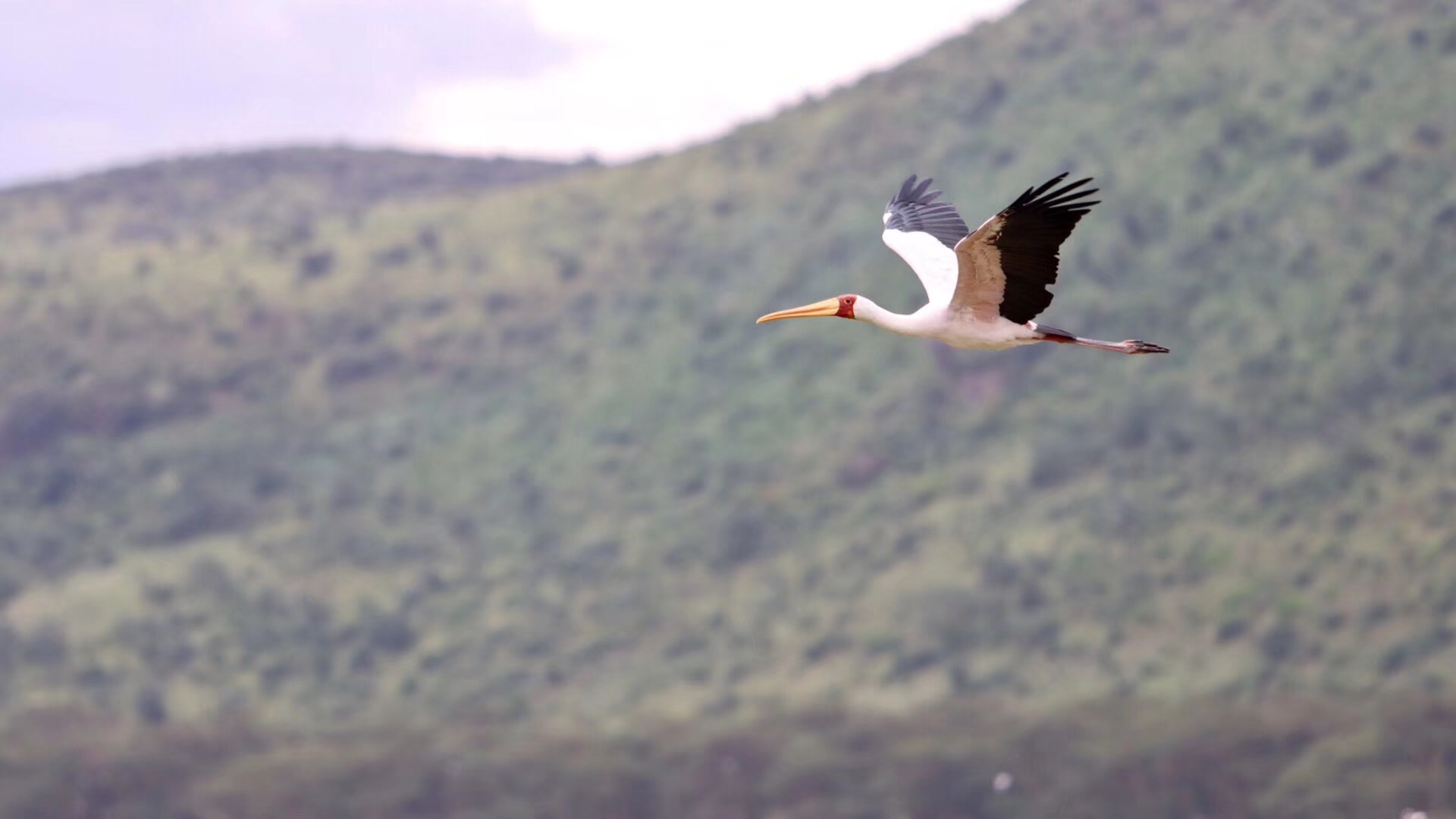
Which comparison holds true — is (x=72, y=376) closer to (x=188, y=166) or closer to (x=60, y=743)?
(x=60, y=743)

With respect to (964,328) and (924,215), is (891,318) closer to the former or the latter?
(964,328)

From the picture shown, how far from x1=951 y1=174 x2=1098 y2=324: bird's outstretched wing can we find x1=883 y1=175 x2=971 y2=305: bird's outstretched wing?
1.36 meters

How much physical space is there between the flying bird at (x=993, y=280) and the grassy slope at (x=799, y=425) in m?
32.1

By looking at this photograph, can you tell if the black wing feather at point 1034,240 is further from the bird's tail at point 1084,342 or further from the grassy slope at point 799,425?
the grassy slope at point 799,425

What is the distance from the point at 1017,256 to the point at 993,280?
367 millimetres

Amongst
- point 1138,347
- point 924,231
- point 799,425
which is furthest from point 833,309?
point 799,425

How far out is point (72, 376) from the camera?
66188mm

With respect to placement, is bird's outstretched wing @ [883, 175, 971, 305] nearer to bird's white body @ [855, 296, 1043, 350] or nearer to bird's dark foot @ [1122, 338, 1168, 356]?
bird's white body @ [855, 296, 1043, 350]

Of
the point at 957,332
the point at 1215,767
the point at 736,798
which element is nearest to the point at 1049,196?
the point at 957,332

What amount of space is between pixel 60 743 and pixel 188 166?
49718 millimetres

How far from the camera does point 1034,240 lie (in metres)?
12.8

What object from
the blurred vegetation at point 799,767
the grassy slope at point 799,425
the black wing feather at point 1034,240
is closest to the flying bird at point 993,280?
the black wing feather at point 1034,240

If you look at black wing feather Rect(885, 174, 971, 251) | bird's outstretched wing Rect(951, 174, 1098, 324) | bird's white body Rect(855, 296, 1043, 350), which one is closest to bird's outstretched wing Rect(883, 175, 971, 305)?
black wing feather Rect(885, 174, 971, 251)

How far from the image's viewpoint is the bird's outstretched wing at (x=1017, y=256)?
12.6 m
